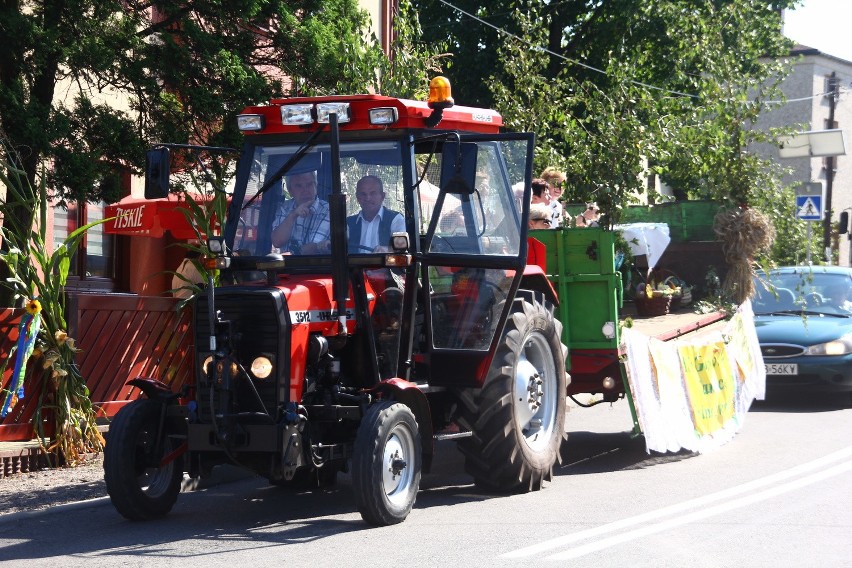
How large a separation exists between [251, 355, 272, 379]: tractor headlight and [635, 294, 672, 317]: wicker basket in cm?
648

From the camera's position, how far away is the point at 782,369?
14297 mm

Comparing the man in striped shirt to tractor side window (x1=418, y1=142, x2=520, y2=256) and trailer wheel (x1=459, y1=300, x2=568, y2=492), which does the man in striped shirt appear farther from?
trailer wheel (x1=459, y1=300, x2=568, y2=492)

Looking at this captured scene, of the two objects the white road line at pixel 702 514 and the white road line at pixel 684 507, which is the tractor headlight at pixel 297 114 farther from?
the white road line at pixel 702 514

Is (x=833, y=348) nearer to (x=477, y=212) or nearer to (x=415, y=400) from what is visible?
(x=477, y=212)

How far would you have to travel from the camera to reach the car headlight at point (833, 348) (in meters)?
14.1

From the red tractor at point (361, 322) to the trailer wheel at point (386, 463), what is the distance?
1 cm

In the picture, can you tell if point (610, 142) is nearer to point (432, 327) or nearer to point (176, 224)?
point (176, 224)

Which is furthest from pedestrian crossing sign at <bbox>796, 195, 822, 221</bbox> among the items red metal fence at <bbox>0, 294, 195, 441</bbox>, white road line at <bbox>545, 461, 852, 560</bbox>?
red metal fence at <bbox>0, 294, 195, 441</bbox>

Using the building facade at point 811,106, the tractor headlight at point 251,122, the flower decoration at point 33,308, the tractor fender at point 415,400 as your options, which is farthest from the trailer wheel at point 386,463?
the building facade at point 811,106

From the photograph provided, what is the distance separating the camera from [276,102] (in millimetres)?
8258

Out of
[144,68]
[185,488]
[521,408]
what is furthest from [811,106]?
[185,488]

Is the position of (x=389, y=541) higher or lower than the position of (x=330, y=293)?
lower

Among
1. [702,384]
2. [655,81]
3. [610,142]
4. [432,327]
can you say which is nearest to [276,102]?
[432,327]

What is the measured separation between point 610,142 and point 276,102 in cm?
625
